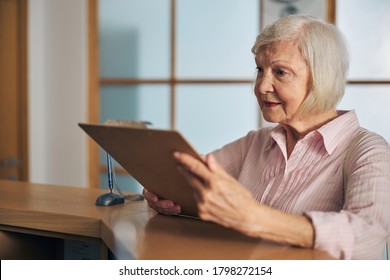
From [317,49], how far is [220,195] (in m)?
0.65

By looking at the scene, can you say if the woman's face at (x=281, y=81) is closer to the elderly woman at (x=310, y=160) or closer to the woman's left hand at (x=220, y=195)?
the elderly woman at (x=310, y=160)

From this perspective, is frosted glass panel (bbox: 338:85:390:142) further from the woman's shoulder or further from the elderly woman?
the woman's shoulder

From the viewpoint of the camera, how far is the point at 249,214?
119 centimetres

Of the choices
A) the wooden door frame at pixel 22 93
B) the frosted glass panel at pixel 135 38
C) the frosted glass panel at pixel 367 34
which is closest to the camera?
the frosted glass panel at pixel 367 34

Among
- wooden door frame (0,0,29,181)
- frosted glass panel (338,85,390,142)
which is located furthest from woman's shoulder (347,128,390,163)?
wooden door frame (0,0,29,181)

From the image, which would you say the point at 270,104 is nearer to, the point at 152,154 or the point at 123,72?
the point at 152,154

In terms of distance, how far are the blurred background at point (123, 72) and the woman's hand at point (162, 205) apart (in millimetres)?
2493

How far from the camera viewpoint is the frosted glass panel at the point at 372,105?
3.73 meters

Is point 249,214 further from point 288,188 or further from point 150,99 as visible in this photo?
point 150,99

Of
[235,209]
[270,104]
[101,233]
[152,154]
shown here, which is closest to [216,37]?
[270,104]

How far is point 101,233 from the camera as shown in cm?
158

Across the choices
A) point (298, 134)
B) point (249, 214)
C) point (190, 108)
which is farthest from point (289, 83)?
point (190, 108)

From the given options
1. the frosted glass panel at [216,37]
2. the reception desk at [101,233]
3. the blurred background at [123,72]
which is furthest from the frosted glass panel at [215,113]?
the reception desk at [101,233]

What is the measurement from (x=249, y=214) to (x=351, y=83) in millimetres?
2889
